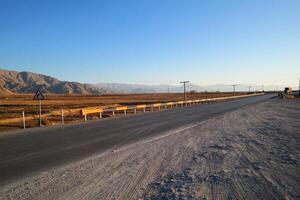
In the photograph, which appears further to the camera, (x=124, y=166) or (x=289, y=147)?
(x=289, y=147)

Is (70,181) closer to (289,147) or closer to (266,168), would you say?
(266,168)

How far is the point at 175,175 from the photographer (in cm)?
855

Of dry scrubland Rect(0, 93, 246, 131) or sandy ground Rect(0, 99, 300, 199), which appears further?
dry scrubland Rect(0, 93, 246, 131)

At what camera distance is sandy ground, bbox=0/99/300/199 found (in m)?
6.93

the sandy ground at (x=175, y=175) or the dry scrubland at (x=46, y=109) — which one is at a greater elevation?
the sandy ground at (x=175, y=175)

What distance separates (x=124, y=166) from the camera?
970 centimetres

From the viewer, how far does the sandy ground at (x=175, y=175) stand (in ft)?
22.7

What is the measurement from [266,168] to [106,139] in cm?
812

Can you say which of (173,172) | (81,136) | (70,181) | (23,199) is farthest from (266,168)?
(81,136)

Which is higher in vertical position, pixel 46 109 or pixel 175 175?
pixel 175 175

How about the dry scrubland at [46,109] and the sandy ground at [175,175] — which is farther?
the dry scrubland at [46,109]

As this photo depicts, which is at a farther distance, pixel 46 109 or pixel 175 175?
pixel 46 109

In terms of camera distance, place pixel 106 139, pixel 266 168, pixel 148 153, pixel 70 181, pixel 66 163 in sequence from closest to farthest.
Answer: pixel 70 181 < pixel 266 168 < pixel 66 163 < pixel 148 153 < pixel 106 139

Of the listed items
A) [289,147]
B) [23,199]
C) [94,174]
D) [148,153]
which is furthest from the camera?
[289,147]
